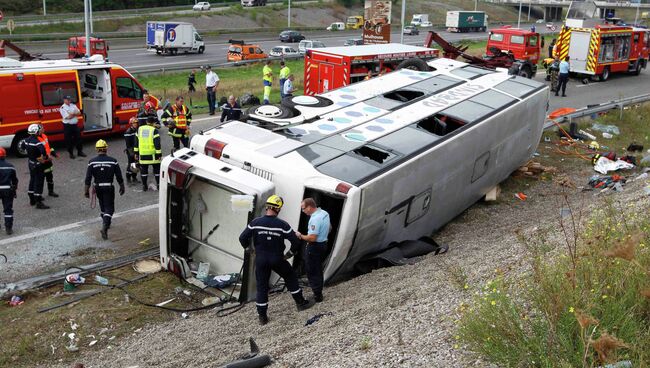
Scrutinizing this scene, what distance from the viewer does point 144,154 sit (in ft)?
43.3

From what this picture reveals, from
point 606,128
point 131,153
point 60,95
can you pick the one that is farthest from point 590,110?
point 60,95

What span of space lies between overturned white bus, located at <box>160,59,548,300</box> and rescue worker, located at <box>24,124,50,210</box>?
13.1 feet

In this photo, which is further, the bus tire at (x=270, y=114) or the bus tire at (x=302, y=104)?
the bus tire at (x=302, y=104)

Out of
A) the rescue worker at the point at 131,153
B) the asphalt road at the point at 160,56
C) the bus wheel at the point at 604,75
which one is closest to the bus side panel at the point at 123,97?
the rescue worker at the point at 131,153

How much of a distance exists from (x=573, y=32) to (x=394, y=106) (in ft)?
68.1

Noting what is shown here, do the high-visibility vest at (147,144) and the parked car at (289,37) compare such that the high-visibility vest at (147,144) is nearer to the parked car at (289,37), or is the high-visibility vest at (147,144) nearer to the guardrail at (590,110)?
the guardrail at (590,110)

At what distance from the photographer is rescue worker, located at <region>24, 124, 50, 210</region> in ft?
40.0

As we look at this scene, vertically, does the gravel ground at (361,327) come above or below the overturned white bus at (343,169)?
below

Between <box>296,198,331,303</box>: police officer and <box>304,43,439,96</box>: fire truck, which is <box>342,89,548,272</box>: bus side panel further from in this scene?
<box>304,43,439,96</box>: fire truck

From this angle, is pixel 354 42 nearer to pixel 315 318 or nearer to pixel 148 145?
pixel 148 145

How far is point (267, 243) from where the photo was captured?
308 inches

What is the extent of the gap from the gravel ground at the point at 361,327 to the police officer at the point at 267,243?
0.41 meters

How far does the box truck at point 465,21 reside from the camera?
237ft

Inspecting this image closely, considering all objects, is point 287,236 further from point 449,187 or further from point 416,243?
point 449,187
